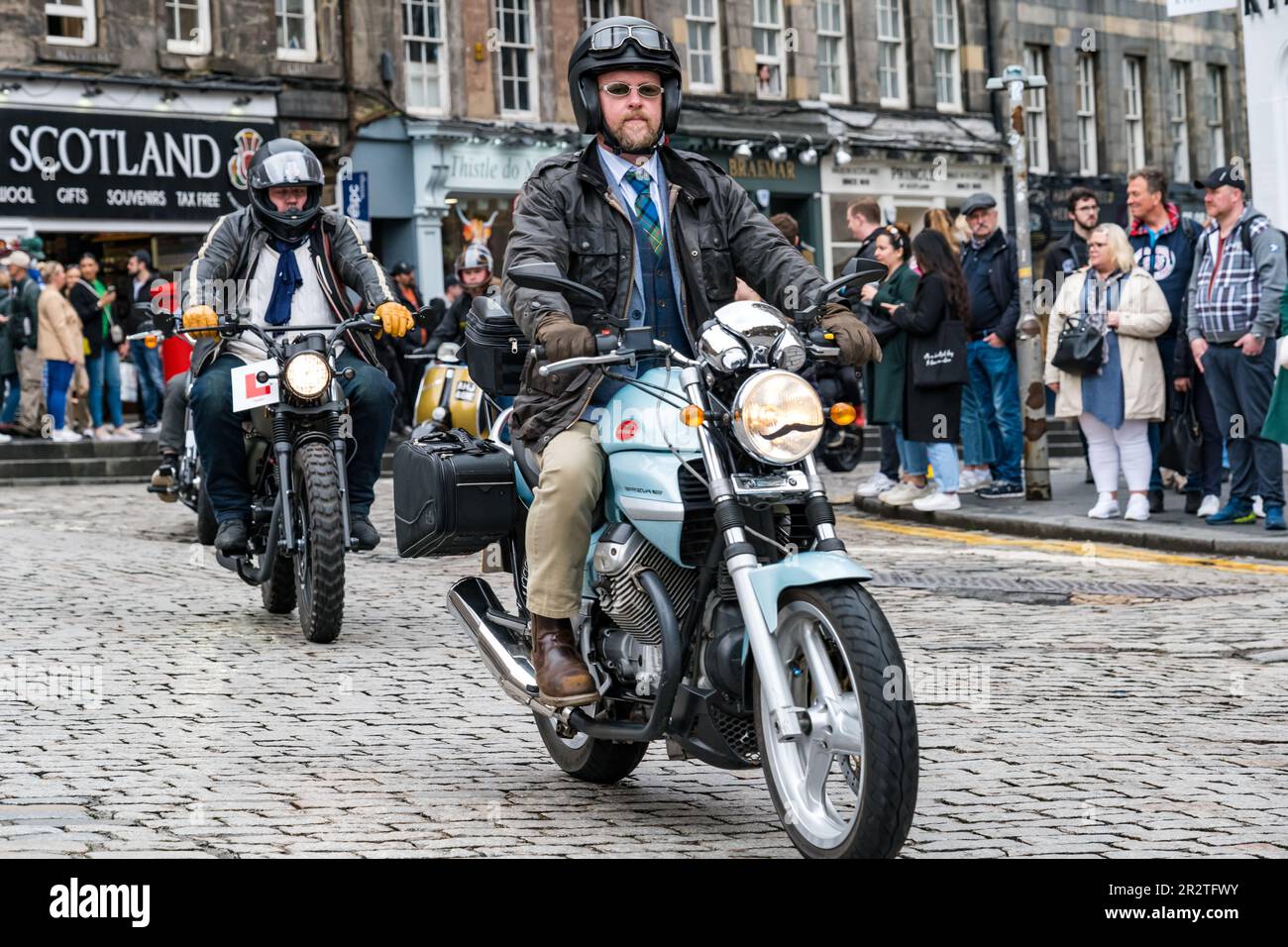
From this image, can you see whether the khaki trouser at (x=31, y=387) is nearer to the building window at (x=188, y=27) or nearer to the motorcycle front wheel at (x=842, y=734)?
the building window at (x=188, y=27)

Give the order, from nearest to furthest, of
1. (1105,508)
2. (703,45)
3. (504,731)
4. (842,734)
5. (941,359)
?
1. (842,734)
2. (504,731)
3. (1105,508)
4. (941,359)
5. (703,45)

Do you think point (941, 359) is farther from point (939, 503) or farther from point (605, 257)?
point (605, 257)

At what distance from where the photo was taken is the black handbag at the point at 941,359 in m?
14.4

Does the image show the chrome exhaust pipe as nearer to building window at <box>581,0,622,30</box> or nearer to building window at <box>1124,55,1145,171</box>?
building window at <box>581,0,622,30</box>

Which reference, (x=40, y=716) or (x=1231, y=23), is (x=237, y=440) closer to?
(x=40, y=716)

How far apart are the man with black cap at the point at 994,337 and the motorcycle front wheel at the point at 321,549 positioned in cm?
754

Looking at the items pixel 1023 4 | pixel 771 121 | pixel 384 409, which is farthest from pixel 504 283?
pixel 1023 4

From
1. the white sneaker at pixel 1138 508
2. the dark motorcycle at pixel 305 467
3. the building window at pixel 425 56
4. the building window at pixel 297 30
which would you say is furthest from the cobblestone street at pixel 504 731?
the building window at pixel 425 56

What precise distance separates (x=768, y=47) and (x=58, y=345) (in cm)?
1962

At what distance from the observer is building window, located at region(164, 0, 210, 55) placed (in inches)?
1178

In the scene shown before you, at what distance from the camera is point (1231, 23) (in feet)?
160

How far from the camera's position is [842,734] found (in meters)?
4.71

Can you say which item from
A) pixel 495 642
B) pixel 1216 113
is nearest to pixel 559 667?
pixel 495 642
